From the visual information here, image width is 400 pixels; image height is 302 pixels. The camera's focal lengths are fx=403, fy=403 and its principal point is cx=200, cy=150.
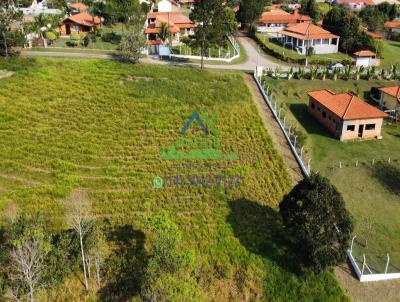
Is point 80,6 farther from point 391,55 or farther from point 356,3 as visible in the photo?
point 356,3

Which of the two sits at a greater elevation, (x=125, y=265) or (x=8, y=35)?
(x=8, y=35)

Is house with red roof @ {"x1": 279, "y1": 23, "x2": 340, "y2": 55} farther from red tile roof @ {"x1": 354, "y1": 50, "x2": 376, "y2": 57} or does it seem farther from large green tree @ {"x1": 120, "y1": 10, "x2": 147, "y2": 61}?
large green tree @ {"x1": 120, "y1": 10, "x2": 147, "y2": 61}

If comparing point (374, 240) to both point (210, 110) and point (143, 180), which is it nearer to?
point (143, 180)

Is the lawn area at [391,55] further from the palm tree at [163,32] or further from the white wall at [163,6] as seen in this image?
the white wall at [163,6]

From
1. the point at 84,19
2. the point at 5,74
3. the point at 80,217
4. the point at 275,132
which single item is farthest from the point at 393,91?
the point at 84,19

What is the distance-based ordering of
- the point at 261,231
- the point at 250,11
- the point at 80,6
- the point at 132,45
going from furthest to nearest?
the point at 80,6 < the point at 250,11 < the point at 132,45 < the point at 261,231

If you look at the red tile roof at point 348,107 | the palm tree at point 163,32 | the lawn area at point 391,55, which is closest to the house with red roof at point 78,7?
the palm tree at point 163,32

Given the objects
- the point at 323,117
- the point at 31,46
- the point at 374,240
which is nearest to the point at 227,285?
the point at 374,240
